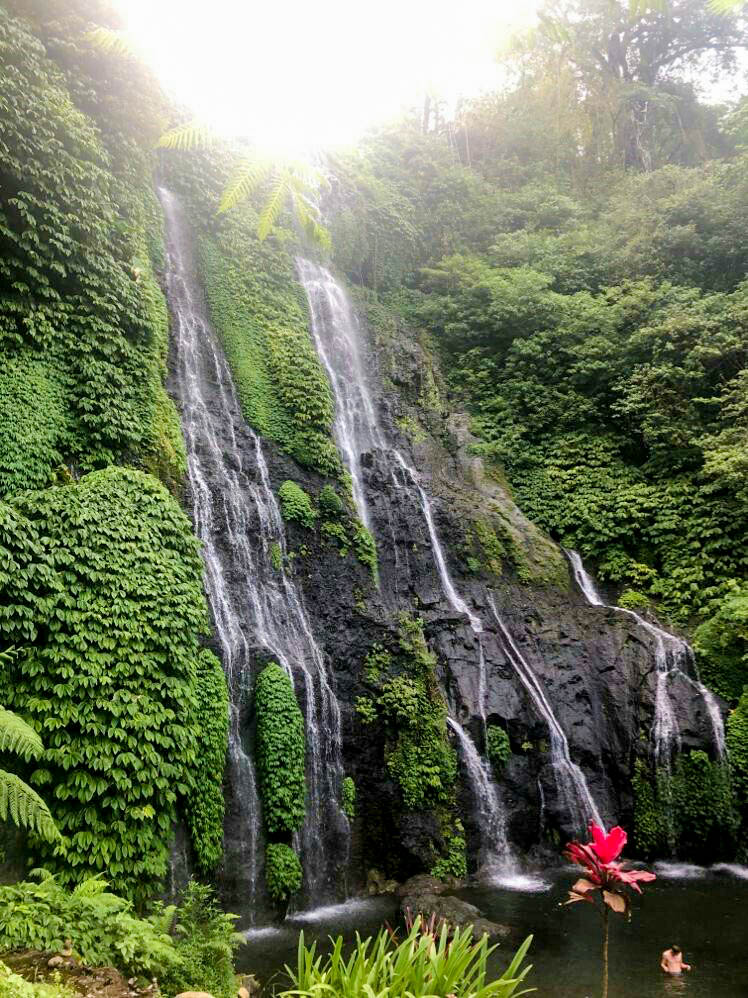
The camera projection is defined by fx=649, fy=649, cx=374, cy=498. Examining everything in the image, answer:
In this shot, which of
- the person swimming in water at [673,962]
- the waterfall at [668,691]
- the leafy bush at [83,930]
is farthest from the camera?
the waterfall at [668,691]

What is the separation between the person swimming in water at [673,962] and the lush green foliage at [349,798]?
13.1ft

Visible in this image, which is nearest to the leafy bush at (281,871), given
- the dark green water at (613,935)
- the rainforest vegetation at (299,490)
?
the rainforest vegetation at (299,490)

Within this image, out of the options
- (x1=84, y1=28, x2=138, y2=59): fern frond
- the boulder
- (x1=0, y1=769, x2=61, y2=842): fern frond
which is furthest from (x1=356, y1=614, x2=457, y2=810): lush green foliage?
(x1=84, y1=28, x2=138, y2=59): fern frond

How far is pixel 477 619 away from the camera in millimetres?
11484

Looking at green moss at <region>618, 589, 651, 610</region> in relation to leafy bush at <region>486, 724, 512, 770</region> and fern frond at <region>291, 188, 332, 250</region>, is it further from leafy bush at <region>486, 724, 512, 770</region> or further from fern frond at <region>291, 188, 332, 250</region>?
fern frond at <region>291, 188, 332, 250</region>

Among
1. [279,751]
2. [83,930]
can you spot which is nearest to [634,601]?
[279,751]

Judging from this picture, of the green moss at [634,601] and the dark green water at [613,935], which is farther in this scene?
the green moss at [634,601]

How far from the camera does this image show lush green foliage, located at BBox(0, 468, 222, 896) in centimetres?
627

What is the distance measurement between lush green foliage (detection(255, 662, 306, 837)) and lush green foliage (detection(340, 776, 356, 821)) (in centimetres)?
78

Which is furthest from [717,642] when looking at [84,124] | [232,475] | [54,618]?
[84,124]

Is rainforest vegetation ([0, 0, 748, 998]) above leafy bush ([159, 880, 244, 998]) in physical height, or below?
above

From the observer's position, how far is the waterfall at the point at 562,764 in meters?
9.86

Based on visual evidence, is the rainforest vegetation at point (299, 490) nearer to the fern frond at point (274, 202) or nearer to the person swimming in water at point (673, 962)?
the fern frond at point (274, 202)

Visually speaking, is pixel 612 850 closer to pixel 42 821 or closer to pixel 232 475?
pixel 42 821
